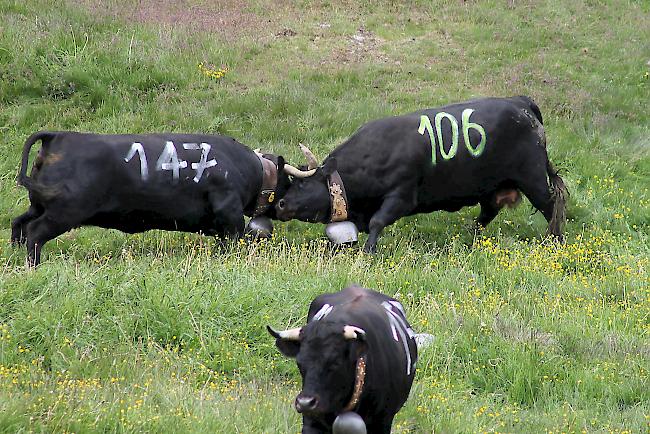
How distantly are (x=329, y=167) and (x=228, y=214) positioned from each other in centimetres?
147

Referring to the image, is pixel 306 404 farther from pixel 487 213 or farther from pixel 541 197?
pixel 487 213

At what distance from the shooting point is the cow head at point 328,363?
220 inches

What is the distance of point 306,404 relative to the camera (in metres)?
5.46

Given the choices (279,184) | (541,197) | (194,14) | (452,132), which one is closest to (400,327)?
(279,184)

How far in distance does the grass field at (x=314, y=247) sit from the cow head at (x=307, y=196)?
0.46m

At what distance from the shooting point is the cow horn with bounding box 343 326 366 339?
558 centimetres

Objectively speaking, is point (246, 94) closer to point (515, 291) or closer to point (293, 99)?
point (293, 99)

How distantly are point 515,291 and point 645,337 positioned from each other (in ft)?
4.92

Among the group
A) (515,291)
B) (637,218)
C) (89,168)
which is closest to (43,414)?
(89,168)

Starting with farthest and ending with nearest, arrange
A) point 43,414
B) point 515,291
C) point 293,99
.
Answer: point 293,99
point 515,291
point 43,414

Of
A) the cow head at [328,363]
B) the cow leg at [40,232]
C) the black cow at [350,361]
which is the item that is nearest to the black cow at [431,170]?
the cow leg at [40,232]

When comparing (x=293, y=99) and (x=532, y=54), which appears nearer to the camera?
(x=293, y=99)

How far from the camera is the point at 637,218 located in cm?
1366

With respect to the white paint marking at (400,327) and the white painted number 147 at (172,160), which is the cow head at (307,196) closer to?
the white painted number 147 at (172,160)
